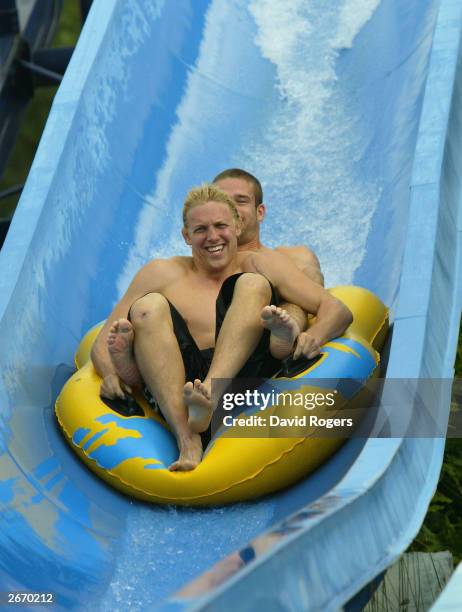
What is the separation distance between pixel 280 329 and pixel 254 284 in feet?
0.48

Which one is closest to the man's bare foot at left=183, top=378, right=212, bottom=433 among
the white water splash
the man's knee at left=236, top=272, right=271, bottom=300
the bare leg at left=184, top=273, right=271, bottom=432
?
the bare leg at left=184, top=273, right=271, bottom=432

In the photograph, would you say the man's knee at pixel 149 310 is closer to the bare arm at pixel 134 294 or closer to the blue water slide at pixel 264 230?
A: the bare arm at pixel 134 294

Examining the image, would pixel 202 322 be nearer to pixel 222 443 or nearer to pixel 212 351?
pixel 212 351

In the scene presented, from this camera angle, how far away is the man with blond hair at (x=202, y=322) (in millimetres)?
3123

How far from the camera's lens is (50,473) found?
10.6 ft

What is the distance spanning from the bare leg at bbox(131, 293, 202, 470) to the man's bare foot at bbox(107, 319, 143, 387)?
0.03 meters

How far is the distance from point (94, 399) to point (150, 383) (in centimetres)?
18

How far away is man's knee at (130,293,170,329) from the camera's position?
315 centimetres

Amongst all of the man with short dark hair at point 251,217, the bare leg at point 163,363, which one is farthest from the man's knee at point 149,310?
the man with short dark hair at point 251,217

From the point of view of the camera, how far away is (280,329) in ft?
10.2

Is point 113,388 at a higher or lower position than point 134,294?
lower

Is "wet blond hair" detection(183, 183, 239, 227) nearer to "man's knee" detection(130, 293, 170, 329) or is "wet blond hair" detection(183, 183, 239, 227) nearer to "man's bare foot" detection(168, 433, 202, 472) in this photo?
"man's knee" detection(130, 293, 170, 329)

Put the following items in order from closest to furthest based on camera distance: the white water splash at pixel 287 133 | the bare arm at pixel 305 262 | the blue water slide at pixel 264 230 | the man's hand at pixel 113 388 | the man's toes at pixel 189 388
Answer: the blue water slide at pixel 264 230 → the man's toes at pixel 189 388 → the man's hand at pixel 113 388 → the bare arm at pixel 305 262 → the white water splash at pixel 287 133

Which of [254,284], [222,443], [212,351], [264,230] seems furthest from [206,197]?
[264,230]
